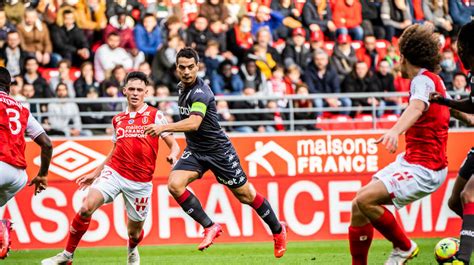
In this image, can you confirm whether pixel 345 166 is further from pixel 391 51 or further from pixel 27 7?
pixel 27 7

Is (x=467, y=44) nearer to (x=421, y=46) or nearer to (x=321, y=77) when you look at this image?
(x=421, y=46)

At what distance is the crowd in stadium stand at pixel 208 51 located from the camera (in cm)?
1738

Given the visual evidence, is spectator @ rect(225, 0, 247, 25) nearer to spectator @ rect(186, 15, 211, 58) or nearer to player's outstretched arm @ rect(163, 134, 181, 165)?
spectator @ rect(186, 15, 211, 58)

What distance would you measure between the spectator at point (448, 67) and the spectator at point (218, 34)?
13.9 ft

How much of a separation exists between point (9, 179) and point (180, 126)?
70.8 inches

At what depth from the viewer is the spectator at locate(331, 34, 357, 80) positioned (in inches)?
755

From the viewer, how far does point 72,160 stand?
1511cm

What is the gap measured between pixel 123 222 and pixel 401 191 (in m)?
6.73

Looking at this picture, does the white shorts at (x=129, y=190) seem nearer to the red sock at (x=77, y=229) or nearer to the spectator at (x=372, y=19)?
the red sock at (x=77, y=229)

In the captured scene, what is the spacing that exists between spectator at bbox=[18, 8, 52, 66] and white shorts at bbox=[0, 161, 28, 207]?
25.7ft

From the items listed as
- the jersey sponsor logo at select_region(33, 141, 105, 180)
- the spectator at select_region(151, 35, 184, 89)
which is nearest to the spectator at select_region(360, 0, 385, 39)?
the spectator at select_region(151, 35, 184, 89)

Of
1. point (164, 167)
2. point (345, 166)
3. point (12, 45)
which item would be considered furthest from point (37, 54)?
point (345, 166)

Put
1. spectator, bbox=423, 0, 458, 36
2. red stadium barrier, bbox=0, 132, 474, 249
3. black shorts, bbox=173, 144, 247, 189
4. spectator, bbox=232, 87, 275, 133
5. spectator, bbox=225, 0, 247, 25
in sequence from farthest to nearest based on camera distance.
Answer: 1. spectator, bbox=423, 0, 458, 36
2. spectator, bbox=225, 0, 247, 25
3. spectator, bbox=232, 87, 275, 133
4. red stadium barrier, bbox=0, 132, 474, 249
5. black shorts, bbox=173, 144, 247, 189

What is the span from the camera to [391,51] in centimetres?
2009
